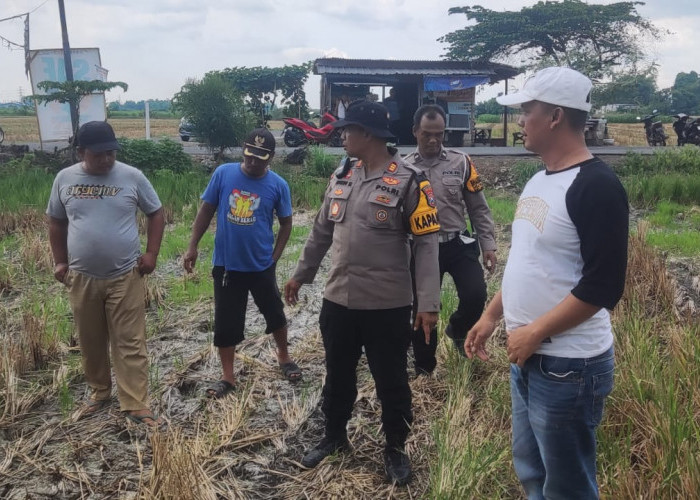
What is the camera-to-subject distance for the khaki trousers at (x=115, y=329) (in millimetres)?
3477

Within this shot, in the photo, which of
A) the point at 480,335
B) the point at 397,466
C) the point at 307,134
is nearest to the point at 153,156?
the point at 307,134

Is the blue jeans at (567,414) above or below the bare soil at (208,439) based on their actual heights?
above

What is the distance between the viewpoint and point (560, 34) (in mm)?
22234

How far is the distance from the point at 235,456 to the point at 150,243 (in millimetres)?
1370

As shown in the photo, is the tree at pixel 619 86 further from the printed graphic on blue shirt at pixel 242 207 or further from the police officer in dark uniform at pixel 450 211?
the printed graphic on blue shirt at pixel 242 207

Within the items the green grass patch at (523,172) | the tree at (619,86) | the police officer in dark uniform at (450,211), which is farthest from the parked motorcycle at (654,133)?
the police officer in dark uniform at (450,211)

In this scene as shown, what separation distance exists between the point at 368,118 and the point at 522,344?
51.4 inches

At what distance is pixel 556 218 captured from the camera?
1.82 m

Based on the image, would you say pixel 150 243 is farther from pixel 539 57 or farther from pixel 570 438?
pixel 539 57

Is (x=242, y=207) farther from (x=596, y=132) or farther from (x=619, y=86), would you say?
(x=619, y=86)

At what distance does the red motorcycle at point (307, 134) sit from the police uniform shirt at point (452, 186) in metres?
12.9

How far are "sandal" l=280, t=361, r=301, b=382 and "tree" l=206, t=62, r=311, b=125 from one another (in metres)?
17.9

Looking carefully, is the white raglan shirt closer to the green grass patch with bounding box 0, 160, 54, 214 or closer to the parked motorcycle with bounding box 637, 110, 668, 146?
the green grass patch with bounding box 0, 160, 54, 214

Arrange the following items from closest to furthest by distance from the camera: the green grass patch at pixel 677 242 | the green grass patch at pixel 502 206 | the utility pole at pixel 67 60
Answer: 1. the green grass patch at pixel 677 242
2. the green grass patch at pixel 502 206
3. the utility pole at pixel 67 60
